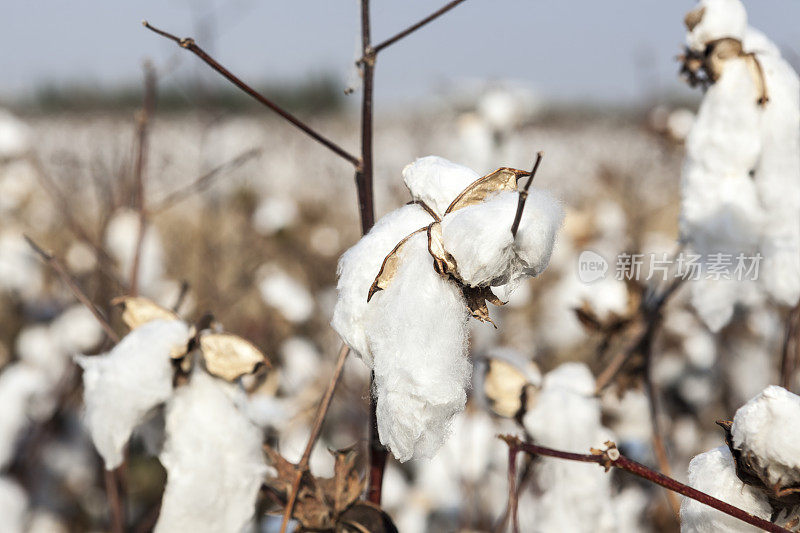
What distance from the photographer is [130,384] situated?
0.95 metres

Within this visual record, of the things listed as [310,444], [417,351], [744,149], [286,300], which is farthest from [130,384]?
[286,300]

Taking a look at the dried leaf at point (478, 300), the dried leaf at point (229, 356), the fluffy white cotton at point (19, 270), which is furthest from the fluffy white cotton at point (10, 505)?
the dried leaf at point (478, 300)

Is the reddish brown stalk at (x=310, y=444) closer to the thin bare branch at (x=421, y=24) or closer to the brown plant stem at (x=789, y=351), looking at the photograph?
the thin bare branch at (x=421, y=24)

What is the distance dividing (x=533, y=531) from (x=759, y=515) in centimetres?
64

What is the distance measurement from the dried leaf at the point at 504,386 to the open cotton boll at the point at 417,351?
0.50m

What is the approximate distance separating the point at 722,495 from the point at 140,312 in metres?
0.80

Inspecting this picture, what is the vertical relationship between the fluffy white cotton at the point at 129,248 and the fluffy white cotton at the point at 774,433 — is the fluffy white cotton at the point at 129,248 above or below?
below

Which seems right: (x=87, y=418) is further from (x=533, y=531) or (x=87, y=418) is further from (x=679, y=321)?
(x=679, y=321)

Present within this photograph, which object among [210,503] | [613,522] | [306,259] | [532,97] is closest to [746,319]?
[532,97]

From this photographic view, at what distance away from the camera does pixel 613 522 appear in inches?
52.5

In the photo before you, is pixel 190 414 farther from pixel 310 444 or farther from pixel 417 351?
pixel 417 351

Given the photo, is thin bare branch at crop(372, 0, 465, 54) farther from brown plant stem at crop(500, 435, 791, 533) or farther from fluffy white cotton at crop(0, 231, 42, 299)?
fluffy white cotton at crop(0, 231, 42, 299)

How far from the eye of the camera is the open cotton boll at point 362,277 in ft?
2.40

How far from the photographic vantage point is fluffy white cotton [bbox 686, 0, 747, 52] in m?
1.14
